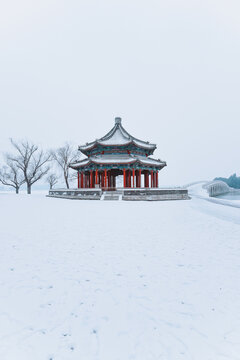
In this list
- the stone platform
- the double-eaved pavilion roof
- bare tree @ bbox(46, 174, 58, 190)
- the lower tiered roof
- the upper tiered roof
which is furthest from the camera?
bare tree @ bbox(46, 174, 58, 190)

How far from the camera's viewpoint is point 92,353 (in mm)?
2121

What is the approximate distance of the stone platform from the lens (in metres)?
17.6

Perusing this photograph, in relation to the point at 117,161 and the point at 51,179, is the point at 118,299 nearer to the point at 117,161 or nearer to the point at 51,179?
the point at 117,161

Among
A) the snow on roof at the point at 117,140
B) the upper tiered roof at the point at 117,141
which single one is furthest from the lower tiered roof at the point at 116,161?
the snow on roof at the point at 117,140

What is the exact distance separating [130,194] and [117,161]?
18.9 feet

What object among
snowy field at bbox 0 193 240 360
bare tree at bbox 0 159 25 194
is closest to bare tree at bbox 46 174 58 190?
bare tree at bbox 0 159 25 194

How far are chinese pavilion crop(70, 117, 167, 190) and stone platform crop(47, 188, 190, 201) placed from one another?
233 centimetres

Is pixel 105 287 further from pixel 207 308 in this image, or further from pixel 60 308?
pixel 207 308

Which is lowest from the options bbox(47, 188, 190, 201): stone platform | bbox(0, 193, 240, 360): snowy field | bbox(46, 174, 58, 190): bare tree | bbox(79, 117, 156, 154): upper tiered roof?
bbox(0, 193, 240, 360): snowy field

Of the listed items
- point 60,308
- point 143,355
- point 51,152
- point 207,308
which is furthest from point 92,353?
point 51,152

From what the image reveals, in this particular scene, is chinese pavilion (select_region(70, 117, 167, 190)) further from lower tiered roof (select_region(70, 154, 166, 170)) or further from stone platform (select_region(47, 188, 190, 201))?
stone platform (select_region(47, 188, 190, 201))

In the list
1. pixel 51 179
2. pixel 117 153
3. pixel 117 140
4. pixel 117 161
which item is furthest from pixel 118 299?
pixel 51 179

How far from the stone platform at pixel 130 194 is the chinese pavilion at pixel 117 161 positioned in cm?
233

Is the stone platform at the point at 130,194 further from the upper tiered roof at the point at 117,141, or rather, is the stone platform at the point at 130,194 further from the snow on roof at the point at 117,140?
the snow on roof at the point at 117,140
